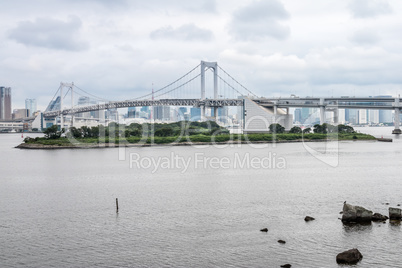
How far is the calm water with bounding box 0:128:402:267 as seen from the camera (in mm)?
6816

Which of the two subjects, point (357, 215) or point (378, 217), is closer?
point (357, 215)

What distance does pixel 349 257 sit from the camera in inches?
253

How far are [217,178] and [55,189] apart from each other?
519cm

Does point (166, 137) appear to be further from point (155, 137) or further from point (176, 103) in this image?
point (176, 103)

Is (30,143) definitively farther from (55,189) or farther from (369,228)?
(369,228)

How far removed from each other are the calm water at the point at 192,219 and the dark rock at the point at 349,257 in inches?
4.5

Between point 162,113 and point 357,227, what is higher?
point 162,113

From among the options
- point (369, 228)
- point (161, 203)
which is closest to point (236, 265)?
point (369, 228)

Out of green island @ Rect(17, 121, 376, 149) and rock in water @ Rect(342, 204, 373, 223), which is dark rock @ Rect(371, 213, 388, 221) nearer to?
rock in water @ Rect(342, 204, 373, 223)

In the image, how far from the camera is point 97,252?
23.2 ft

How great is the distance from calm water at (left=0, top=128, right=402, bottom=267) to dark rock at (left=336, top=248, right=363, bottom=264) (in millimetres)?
113

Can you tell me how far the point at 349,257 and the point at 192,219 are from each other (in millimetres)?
3462

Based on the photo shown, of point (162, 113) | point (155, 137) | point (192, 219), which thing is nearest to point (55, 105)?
point (162, 113)

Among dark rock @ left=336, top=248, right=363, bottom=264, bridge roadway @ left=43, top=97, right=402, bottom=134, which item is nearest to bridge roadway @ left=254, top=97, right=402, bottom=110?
bridge roadway @ left=43, top=97, right=402, bottom=134
